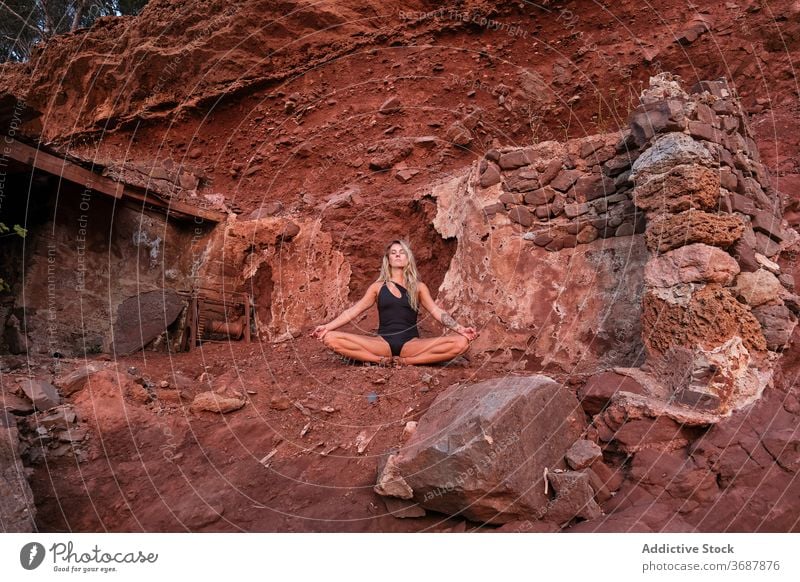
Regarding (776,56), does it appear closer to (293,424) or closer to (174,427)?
(293,424)

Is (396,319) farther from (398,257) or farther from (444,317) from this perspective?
(398,257)

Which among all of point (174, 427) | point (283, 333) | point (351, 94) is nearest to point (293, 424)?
point (174, 427)

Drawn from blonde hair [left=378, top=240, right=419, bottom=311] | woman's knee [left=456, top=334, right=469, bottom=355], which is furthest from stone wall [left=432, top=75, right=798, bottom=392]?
blonde hair [left=378, top=240, right=419, bottom=311]

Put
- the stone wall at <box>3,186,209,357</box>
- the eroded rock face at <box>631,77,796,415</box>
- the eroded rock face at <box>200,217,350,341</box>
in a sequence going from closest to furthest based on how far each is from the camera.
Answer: the eroded rock face at <box>631,77,796,415</box>
the stone wall at <box>3,186,209,357</box>
the eroded rock face at <box>200,217,350,341</box>

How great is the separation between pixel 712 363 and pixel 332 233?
639cm

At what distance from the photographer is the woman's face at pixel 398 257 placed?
5.57 meters

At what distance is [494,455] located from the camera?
2.90 meters

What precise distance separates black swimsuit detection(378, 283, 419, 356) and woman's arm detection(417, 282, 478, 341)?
0.57ft

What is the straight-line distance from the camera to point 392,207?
8.16 metres

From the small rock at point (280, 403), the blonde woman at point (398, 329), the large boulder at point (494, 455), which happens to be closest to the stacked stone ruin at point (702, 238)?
the large boulder at point (494, 455)

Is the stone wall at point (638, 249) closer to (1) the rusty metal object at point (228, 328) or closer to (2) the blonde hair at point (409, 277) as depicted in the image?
(2) the blonde hair at point (409, 277)

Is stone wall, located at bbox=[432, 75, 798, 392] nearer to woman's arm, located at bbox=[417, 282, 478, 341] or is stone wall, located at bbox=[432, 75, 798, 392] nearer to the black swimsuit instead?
woman's arm, located at bbox=[417, 282, 478, 341]
